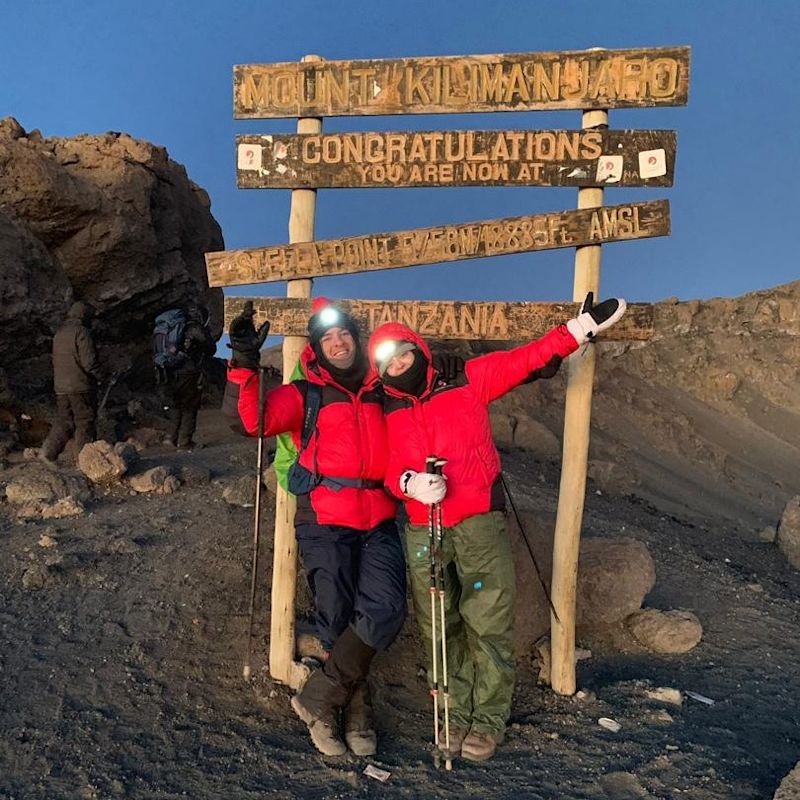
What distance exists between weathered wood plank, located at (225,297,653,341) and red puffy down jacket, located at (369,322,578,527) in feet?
2.17

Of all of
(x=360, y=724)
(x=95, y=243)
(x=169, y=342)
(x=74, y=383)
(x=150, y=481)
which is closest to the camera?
(x=360, y=724)

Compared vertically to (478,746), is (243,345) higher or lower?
higher

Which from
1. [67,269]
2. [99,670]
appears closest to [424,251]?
[99,670]

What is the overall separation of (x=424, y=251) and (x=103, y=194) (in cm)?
1144

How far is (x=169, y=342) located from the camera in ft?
42.3

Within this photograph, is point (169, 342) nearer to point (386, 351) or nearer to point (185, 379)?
point (185, 379)

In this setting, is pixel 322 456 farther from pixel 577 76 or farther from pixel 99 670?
pixel 577 76

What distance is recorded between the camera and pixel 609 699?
4.88 metres

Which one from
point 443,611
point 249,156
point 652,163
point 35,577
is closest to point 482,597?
point 443,611

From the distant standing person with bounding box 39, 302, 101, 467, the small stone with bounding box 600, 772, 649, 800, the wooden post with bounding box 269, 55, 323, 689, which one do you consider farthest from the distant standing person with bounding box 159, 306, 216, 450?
the small stone with bounding box 600, 772, 649, 800

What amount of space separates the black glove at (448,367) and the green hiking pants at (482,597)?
0.87 meters

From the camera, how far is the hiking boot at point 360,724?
13.7 feet

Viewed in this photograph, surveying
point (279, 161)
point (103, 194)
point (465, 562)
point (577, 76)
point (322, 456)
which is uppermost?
point (103, 194)

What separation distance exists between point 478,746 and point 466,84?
4.34 metres
